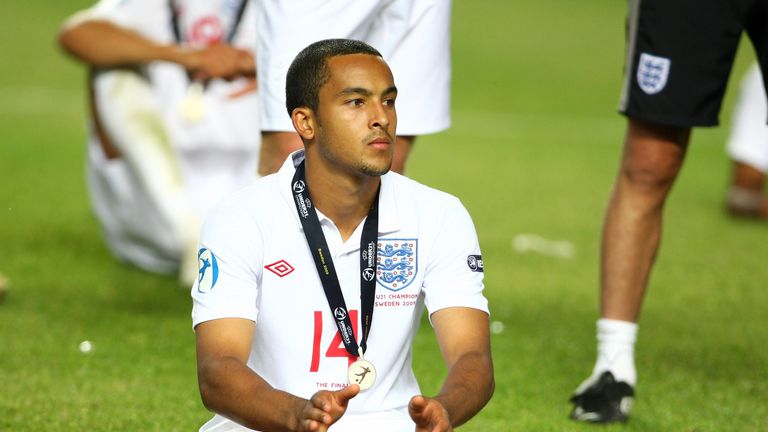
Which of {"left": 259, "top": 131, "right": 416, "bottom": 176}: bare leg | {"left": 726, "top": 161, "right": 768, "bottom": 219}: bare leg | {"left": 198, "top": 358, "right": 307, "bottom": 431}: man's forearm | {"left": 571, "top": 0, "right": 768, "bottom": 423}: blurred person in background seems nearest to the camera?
{"left": 198, "top": 358, "right": 307, "bottom": 431}: man's forearm

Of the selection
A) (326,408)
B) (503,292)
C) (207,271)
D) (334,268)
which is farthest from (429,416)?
(503,292)

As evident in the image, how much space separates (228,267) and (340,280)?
11.8 inches

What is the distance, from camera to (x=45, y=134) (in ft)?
38.1

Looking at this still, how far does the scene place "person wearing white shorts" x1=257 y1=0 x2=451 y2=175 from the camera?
4508 millimetres

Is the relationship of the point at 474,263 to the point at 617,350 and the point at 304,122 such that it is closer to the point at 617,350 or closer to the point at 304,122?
the point at 304,122

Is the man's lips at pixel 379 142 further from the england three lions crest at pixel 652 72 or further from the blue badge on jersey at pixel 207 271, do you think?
the england three lions crest at pixel 652 72

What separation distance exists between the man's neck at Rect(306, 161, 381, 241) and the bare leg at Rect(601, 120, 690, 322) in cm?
149

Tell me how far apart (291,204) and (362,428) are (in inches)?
23.1

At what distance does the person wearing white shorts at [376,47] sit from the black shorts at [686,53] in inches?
25.6

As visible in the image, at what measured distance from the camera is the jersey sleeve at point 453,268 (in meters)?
3.69

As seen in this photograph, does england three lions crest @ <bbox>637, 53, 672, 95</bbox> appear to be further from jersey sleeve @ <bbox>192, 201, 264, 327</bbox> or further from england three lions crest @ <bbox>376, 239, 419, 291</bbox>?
jersey sleeve @ <bbox>192, 201, 264, 327</bbox>

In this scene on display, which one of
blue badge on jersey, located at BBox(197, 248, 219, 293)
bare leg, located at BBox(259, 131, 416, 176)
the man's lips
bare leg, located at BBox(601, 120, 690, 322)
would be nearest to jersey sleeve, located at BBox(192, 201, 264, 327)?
blue badge on jersey, located at BBox(197, 248, 219, 293)

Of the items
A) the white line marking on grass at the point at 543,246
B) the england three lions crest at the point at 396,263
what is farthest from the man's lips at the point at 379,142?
the white line marking on grass at the point at 543,246

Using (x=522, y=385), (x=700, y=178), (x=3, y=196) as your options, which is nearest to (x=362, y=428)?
(x=522, y=385)
